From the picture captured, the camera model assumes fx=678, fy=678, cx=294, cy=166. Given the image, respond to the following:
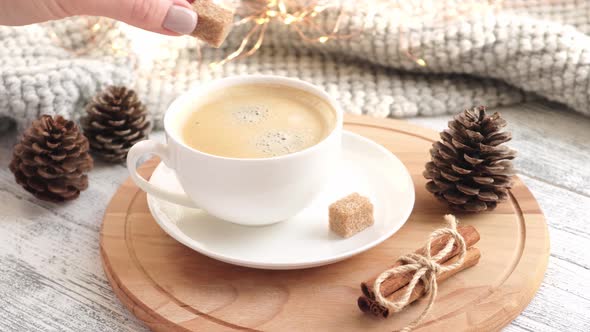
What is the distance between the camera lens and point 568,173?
1386mm

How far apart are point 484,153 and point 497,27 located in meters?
0.55

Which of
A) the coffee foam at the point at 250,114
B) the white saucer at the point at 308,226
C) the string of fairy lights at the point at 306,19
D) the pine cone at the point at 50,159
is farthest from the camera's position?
the string of fairy lights at the point at 306,19

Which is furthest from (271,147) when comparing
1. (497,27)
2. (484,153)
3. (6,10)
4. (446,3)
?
(446,3)

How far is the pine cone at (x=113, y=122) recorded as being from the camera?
1.41 meters

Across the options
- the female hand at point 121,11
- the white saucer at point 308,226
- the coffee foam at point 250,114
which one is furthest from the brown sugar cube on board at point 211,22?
the white saucer at point 308,226

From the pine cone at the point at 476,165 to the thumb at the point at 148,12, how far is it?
19.7 inches

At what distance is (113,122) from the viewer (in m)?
1.40

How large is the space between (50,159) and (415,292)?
0.73m

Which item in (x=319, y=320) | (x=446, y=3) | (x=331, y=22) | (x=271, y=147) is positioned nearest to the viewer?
(x=319, y=320)

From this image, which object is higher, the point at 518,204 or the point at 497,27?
the point at 497,27

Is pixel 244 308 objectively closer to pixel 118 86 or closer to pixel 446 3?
pixel 118 86

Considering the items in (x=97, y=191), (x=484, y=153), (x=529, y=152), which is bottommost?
(x=97, y=191)

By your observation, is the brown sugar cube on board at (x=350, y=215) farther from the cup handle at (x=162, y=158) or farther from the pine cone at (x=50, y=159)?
the pine cone at (x=50, y=159)

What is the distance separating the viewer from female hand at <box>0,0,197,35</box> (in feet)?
3.69
